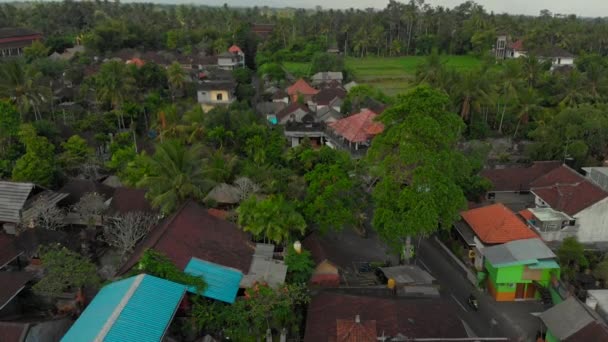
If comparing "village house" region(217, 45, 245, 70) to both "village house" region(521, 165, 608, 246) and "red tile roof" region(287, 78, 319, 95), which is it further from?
"village house" region(521, 165, 608, 246)

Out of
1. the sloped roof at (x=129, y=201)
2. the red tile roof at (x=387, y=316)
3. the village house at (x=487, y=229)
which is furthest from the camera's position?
the sloped roof at (x=129, y=201)

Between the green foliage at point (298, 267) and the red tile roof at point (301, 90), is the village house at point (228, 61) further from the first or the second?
the green foliage at point (298, 267)

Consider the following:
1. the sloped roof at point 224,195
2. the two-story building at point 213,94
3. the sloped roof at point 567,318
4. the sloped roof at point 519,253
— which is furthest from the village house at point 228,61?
the sloped roof at point 567,318

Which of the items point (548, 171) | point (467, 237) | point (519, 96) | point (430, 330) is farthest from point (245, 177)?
point (519, 96)

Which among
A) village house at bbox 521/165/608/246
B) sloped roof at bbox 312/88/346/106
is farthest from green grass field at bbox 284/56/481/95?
village house at bbox 521/165/608/246

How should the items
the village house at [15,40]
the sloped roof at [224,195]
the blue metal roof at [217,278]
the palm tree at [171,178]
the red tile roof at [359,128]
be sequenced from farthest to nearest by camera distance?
the village house at [15,40] → the red tile roof at [359,128] → the sloped roof at [224,195] → the palm tree at [171,178] → the blue metal roof at [217,278]

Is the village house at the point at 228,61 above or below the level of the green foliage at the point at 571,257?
above

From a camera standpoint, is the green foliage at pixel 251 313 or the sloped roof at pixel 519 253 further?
the sloped roof at pixel 519 253
